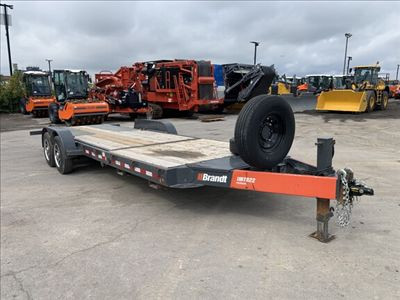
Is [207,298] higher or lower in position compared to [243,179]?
lower

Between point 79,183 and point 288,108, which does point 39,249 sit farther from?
point 288,108

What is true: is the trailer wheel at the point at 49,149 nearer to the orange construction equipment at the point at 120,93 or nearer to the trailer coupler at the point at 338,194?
the trailer coupler at the point at 338,194

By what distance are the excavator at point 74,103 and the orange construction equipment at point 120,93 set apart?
0.86 m

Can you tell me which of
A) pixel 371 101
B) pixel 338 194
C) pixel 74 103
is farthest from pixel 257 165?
pixel 371 101

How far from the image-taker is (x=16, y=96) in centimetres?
2811

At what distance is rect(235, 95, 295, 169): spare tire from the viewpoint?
405cm

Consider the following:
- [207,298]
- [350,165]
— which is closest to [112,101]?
[350,165]

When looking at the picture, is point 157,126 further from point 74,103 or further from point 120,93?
point 120,93

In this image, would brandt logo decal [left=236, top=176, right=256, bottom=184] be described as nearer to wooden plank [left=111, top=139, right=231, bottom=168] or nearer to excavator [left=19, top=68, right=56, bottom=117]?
wooden plank [left=111, top=139, right=231, bottom=168]

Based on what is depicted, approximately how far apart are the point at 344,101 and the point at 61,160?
56.3 feet

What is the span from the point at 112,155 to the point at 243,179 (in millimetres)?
2264

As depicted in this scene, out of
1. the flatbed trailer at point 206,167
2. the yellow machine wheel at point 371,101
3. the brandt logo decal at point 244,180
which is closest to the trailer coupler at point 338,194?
the flatbed trailer at point 206,167

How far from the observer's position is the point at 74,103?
16266 millimetres

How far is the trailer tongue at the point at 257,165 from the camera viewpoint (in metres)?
3.80
